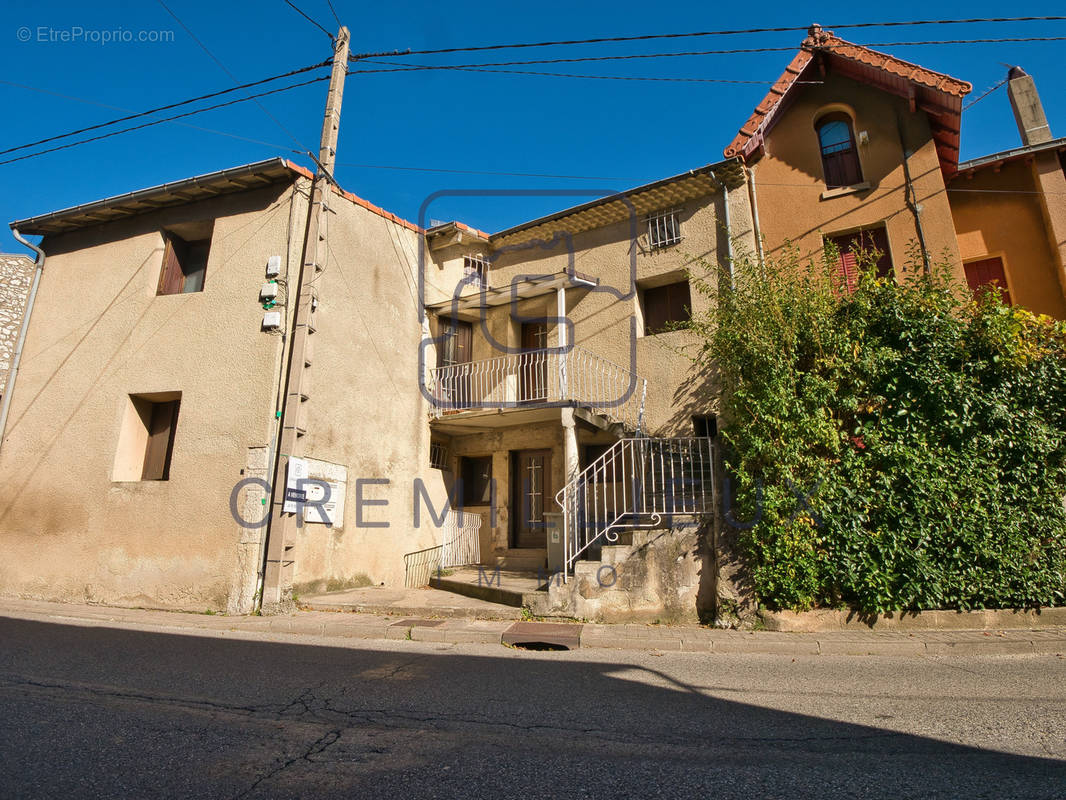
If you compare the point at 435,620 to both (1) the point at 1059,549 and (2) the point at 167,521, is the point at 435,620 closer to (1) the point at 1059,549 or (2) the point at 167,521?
(2) the point at 167,521

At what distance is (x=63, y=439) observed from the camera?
30.4 feet

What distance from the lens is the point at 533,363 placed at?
1120 cm

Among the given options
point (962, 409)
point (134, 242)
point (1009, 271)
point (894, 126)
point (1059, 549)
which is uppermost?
point (894, 126)

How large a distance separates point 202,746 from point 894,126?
12.7m

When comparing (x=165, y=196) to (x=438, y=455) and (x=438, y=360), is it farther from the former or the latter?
(x=438, y=455)

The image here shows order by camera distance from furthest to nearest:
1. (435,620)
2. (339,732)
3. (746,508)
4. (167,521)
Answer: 1. (167,521)
2. (435,620)
3. (746,508)
4. (339,732)

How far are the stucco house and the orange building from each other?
0.05m

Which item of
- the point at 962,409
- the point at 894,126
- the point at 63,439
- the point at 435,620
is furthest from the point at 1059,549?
the point at 63,439

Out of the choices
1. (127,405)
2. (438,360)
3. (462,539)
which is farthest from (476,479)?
(127,405)

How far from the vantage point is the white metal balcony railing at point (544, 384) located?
9977 mm

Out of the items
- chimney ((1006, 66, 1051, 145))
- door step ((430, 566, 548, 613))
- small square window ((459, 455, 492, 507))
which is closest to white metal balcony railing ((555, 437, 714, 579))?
door step ((430, 566, 548, 613))

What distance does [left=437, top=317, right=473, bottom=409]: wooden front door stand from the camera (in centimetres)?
1125

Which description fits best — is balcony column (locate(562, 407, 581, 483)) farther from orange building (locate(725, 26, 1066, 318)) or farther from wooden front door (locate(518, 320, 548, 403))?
orange building (locate(725, 26, 1066, 318))

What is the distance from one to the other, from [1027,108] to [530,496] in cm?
1233
